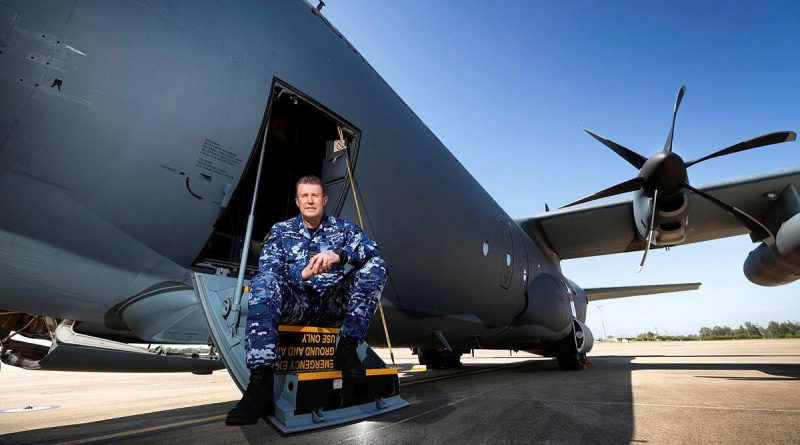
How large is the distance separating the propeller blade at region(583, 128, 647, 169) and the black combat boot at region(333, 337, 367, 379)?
8232 mm

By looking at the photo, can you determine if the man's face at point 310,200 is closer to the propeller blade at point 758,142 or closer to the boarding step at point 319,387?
the boarding step at point 319,387

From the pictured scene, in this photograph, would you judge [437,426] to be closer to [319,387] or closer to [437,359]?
[319,387]

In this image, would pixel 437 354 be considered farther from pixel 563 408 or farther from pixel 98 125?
pixel 98 125

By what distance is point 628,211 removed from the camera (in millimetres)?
9836

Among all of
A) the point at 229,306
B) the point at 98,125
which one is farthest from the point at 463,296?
the point at 98,125

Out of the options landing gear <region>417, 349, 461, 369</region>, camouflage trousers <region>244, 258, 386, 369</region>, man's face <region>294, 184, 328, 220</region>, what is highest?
man's face <region>294, 184, 328, 220</region>

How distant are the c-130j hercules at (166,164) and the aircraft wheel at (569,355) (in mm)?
6865

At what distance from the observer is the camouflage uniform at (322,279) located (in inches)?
102

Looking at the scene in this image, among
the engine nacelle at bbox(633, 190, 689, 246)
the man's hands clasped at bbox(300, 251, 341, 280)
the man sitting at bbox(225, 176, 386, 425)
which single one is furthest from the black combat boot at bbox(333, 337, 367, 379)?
the engine nacelle at bbox(633, 190, 689, 246)

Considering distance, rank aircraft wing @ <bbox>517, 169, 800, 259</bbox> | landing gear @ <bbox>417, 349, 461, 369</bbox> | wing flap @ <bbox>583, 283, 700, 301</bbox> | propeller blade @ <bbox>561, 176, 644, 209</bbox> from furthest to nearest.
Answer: wing flap @ <bbox>583, 283, 700, 301</bbox> < landing gear @ <bbox>417, 349, 461, 369</bbox> < aircraft wing @ <bbox>517, 169, 800, 259</bbox> < propeller blade @ <bbox>561, 176, 644, 209</bbox>

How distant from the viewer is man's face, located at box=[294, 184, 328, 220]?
2863mm

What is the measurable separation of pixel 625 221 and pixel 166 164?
10.9 meters

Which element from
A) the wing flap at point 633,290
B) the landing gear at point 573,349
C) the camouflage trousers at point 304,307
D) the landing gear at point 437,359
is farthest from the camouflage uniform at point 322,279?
the wing flap at point 633,290

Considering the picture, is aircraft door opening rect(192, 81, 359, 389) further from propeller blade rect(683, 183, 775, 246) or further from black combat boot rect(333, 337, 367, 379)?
propeller blade rect(683, 183, 775, 246)
